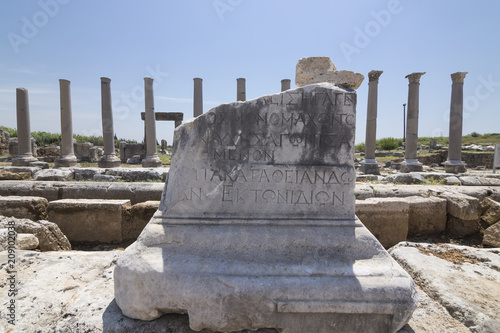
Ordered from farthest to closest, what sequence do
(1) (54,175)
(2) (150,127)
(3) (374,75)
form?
(2) (150,127) → (3) (374,75) → (1) (54,175)

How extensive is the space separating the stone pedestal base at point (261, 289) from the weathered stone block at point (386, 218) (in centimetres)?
260

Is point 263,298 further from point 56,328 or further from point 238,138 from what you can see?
point 56,328

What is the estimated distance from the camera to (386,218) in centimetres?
446

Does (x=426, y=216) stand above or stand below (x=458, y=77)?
below

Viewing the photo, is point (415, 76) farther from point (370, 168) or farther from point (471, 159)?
point (471, 159)

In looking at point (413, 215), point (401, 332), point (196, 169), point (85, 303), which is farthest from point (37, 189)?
point (413, 215)

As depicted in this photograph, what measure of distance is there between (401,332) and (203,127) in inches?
76.0

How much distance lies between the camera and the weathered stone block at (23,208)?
14.4ft

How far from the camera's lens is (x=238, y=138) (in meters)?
2.14

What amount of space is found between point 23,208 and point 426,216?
21.3ft

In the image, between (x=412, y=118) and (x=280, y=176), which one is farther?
(x=412, y=118)

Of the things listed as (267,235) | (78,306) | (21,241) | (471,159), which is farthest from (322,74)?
(471,159)

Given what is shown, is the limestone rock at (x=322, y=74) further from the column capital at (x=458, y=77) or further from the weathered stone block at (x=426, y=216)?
the column capital at (x=458, y=77)

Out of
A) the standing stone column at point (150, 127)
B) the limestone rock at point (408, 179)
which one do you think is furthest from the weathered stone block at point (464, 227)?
the standing stone column at point (150, 127)
